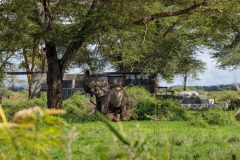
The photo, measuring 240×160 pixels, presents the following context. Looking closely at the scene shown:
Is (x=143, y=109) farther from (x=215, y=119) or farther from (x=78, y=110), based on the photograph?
(x=215, y=119)

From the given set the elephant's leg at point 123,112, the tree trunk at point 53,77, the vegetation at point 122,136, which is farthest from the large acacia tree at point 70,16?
the elephant's leg at point 123,112

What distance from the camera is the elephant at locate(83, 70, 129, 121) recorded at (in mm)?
18016

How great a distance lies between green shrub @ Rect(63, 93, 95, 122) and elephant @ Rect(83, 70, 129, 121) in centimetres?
54

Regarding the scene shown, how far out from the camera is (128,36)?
77.0 ft

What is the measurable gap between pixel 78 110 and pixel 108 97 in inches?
56.4

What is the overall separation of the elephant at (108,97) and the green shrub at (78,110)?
54cm

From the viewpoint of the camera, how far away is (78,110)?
1909 cm

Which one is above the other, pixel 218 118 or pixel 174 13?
pixel 174 13

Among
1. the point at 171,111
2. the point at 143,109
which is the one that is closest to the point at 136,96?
the point at 143,109

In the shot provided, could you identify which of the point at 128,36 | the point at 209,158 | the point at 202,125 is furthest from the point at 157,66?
the point at 209,158

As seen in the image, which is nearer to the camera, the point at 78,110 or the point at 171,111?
the point at 78,110

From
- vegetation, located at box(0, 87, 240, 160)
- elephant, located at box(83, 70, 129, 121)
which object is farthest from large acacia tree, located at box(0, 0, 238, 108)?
vegetation, located at box(0, 87, 240, 160)

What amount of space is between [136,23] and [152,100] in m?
3.43

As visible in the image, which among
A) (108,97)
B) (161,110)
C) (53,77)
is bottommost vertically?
(161,110)
